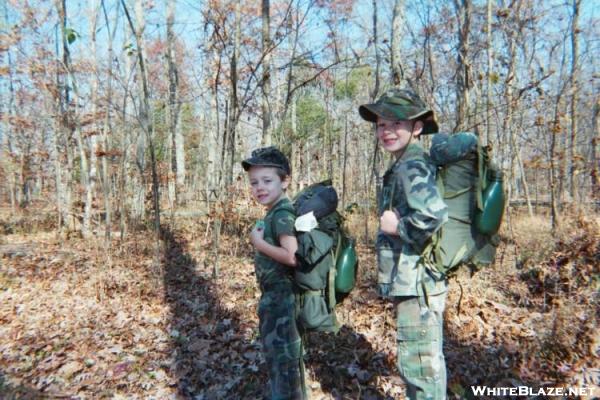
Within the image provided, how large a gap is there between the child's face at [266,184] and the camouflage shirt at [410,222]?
681mm

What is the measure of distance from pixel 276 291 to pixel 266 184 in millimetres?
684

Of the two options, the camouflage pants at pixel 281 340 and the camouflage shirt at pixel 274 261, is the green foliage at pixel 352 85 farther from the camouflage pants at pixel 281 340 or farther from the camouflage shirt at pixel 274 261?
the camouflage pants at pixel 281 340

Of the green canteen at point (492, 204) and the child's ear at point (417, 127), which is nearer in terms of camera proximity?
the green canteen at point (492, 204)

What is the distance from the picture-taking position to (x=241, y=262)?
7.21 m

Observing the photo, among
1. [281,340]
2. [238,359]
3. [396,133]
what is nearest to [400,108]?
[396,133]

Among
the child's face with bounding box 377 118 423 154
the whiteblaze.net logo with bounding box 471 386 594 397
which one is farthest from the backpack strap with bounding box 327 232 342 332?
the whiteblaze.net logo with bounding box 471 386 594 397

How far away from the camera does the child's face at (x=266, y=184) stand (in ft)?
7.90

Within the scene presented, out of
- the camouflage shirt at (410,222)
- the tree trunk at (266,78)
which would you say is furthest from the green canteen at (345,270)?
the tree trunk at (266,78)

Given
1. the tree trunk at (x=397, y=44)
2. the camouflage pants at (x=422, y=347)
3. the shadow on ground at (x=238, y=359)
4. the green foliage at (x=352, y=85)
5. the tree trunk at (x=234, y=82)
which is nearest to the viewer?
the camouflage pants at (x=422, y=347)

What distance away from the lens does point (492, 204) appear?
192 cm

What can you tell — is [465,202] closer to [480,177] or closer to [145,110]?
Answer: [480,177]

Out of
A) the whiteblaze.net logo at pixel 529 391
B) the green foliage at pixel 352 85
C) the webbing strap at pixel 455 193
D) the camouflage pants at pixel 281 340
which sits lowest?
the whiteblaze.net logo at pixel 529 391

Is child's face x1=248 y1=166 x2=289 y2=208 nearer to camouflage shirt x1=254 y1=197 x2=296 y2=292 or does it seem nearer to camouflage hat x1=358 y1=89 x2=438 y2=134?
camouflage shirt x1=254 y1=197 x2=296 y2=292

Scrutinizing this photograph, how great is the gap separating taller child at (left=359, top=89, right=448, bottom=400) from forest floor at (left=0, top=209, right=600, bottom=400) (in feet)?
4.43
